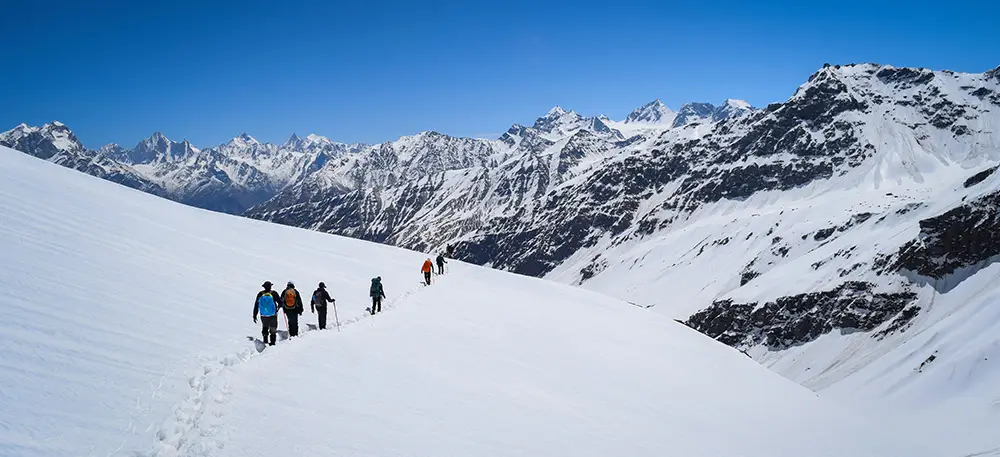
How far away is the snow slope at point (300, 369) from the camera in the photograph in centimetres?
889

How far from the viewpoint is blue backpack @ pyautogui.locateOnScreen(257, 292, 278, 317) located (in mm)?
14852

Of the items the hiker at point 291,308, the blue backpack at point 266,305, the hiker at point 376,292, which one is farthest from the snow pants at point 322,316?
the hiker at point 376,292

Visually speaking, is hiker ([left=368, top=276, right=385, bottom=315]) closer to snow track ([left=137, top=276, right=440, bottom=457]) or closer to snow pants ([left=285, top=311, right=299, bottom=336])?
snow pants ([left=285, top=311, right=299, bottom=336])

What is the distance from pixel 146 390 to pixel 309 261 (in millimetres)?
20219

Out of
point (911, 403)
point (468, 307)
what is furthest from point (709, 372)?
point (911, 403)

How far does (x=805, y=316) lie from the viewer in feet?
496

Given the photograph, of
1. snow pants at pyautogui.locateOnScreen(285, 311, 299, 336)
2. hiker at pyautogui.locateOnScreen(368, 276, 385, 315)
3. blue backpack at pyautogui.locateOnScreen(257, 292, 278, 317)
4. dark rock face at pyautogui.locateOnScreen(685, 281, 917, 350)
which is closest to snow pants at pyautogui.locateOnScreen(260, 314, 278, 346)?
blue backpack at pyautogui.locateOnScreen(257, 292, 278, 317)

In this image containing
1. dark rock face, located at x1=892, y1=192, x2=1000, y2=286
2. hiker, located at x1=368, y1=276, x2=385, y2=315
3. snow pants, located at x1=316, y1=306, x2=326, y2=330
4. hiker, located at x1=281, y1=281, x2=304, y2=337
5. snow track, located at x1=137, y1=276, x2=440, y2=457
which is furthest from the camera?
dark rock face, located at x1=892, y1=192, x2=1000, y2=286

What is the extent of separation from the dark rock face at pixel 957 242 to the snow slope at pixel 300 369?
15029 centimetres

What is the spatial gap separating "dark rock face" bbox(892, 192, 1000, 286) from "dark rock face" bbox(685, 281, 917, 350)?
10126 millimetres

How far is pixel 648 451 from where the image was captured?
13.5 metres

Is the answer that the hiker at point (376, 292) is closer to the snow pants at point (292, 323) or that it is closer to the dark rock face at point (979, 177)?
the snow pants at point (292, 323)

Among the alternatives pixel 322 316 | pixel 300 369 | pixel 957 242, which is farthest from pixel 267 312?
pixel 957 242

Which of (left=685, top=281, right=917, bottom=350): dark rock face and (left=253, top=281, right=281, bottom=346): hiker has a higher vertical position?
(left=253, top=281, right=281, bottom=346): hiker
